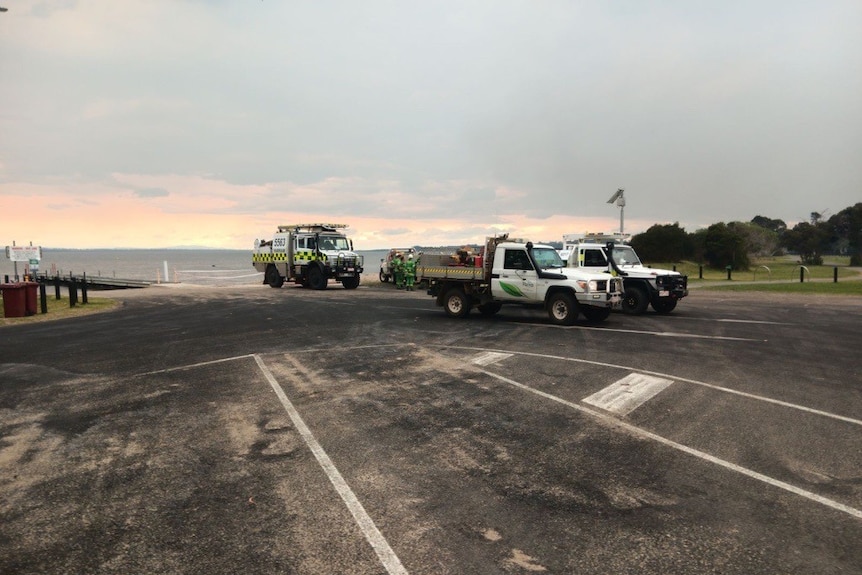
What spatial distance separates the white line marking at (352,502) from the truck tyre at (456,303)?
31.2 feet

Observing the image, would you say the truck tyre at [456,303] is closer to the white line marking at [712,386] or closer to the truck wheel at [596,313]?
the truck wheel at [596,313]

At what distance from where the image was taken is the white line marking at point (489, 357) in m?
10.1

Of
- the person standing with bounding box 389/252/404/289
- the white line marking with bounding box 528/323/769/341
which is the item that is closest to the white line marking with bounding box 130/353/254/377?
the white line marking with bounding box 528/323/769/341

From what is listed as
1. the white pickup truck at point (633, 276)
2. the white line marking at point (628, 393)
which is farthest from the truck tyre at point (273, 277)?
the white line marking at point (628, 393)

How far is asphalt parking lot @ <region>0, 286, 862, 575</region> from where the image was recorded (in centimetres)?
383

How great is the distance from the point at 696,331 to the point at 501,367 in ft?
22.3

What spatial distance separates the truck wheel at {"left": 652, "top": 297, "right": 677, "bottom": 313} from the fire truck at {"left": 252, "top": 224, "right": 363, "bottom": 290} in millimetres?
16301

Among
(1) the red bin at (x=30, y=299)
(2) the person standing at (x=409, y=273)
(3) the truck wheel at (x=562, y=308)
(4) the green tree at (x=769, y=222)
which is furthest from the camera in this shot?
(4) the green tree at (x=769, y=222)

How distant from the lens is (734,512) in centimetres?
438

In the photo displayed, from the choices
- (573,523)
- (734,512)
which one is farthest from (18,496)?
(734,512)

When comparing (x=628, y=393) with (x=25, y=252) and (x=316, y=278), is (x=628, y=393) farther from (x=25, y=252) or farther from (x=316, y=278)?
(x=25, y=252)

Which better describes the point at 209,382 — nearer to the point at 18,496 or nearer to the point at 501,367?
the point at 18,496

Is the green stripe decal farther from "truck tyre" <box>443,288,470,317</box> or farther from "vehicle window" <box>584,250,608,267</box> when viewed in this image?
"vehicle window" <box>584,250,608,267</box>

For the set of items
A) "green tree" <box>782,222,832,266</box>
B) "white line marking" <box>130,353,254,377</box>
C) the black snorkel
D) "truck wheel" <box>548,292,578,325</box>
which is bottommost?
"white line marking" <box>130,353,254,377</box>
